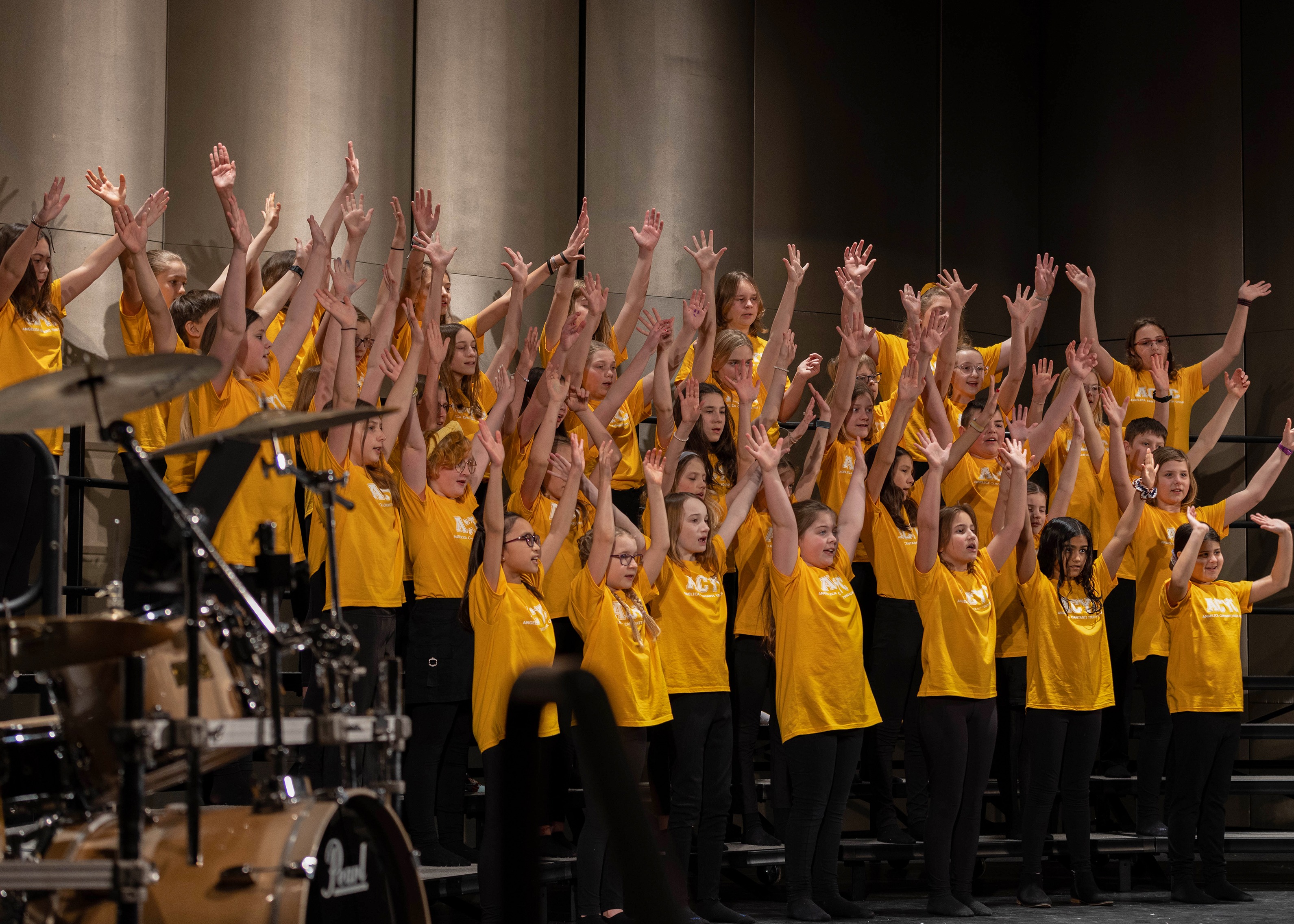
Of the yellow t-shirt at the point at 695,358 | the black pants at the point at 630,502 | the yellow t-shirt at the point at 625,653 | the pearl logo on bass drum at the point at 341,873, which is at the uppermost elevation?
the yellow t-shirt at the point at 695,358

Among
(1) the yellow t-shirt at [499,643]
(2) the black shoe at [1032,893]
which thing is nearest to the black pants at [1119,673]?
(2) the black shoe at [1032,893]

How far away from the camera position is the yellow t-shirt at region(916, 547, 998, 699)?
5.43 meters

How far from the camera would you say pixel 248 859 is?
8.36 ft

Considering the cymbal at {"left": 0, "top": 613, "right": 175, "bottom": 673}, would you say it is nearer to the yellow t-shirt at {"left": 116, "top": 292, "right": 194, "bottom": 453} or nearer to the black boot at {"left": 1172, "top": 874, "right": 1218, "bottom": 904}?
the yellow t-shirt at {"left": 116, "top": 292, "right": 194, "bottom": 453}

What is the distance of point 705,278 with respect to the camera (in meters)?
6.21

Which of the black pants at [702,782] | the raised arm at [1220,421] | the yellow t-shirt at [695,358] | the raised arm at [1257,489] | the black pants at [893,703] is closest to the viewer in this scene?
the black pants at [702,782]

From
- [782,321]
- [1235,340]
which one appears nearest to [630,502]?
[782,321]

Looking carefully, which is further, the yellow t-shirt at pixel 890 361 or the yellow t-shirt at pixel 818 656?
the yellow t-shirt at pixel 890 361

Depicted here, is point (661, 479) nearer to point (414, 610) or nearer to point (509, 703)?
point (414, 610)

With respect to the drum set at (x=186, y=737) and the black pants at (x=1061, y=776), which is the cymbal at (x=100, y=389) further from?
the black pants at (x=1061, y=776)

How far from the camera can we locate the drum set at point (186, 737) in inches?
99.0

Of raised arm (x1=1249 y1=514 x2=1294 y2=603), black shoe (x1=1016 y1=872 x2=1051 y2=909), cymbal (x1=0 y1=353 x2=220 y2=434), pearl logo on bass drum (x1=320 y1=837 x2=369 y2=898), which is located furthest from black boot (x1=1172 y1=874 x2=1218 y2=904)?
cymbal (x1=0 y1=353 x2=220 y2=434)

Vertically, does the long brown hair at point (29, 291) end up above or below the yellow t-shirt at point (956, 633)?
above

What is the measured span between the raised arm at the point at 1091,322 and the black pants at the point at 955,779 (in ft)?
7.00
